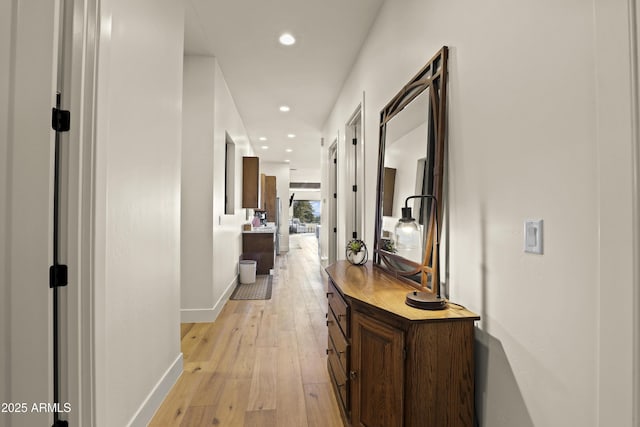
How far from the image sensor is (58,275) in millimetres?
1237

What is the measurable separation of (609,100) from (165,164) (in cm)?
220

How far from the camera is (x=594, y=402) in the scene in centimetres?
81

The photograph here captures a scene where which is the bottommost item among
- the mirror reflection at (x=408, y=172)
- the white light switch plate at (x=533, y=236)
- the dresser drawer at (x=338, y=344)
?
the dresser drawer at (x=338, y=344)

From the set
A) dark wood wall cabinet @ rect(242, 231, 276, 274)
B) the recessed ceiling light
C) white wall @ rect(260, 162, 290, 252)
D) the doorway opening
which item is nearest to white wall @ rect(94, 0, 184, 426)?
the recessed ceiling light

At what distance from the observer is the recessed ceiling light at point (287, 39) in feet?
10.00

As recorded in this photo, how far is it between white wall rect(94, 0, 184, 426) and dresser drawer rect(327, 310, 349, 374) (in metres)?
1.12

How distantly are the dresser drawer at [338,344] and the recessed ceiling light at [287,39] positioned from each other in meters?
2.60

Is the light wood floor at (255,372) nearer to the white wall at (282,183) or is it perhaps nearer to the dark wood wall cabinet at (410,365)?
the dark wood wall cabinet at (410,365)

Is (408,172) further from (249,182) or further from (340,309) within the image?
(249,182)

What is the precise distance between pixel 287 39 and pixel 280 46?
162 mm

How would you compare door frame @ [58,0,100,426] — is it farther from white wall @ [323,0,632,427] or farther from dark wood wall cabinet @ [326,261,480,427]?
white wall @ [323,0,632,427]

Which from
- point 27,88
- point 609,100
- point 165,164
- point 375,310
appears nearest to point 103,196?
point 27,88

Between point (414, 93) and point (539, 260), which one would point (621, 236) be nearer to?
point (539, 260)

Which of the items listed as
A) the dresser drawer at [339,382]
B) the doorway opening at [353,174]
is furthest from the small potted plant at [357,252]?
the doorway opening at [353,174]
